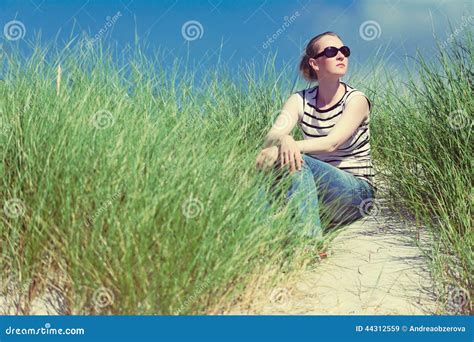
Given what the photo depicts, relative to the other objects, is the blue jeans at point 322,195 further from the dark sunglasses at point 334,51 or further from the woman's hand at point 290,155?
the dark sunglasses at point 334,51

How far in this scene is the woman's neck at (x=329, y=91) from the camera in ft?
13.3

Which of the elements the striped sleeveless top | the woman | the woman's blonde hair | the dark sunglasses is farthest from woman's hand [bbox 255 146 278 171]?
the woman's blonde hair

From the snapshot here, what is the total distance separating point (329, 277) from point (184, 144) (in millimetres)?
1089

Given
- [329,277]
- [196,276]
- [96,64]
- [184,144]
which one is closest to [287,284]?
[329,277]

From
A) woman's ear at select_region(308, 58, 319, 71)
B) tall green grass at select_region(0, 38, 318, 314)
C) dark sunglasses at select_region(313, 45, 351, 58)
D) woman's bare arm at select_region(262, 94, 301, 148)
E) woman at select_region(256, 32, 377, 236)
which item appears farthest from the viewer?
woman's ear at select_region(308, 58, 319, 71)

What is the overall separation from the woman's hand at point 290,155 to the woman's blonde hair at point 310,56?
0.79 meters

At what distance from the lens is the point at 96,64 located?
160 inches

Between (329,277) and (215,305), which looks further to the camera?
(329,277)

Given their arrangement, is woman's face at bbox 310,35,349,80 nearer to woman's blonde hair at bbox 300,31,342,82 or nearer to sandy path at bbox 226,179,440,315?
woman's blonde hair at bbox 300,31,342,82

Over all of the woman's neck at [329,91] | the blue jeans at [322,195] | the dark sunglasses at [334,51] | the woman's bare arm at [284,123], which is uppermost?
the dark sunglasses at [334,51]

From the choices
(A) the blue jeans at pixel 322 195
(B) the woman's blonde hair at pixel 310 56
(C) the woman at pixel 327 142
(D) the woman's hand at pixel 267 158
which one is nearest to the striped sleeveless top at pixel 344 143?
(C) the woman at pixel 327 142

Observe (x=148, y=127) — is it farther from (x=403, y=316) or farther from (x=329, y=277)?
(x=403, y=316)

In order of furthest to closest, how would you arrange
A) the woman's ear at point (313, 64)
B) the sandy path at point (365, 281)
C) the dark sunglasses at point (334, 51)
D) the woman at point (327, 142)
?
the woman's ear at point (313, 64) → the dark sunglasses at point (334, 51) → the woman at point (327, 142) → the sandy path at point (365, 281)

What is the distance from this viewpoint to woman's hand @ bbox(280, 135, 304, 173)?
11.8 feet
